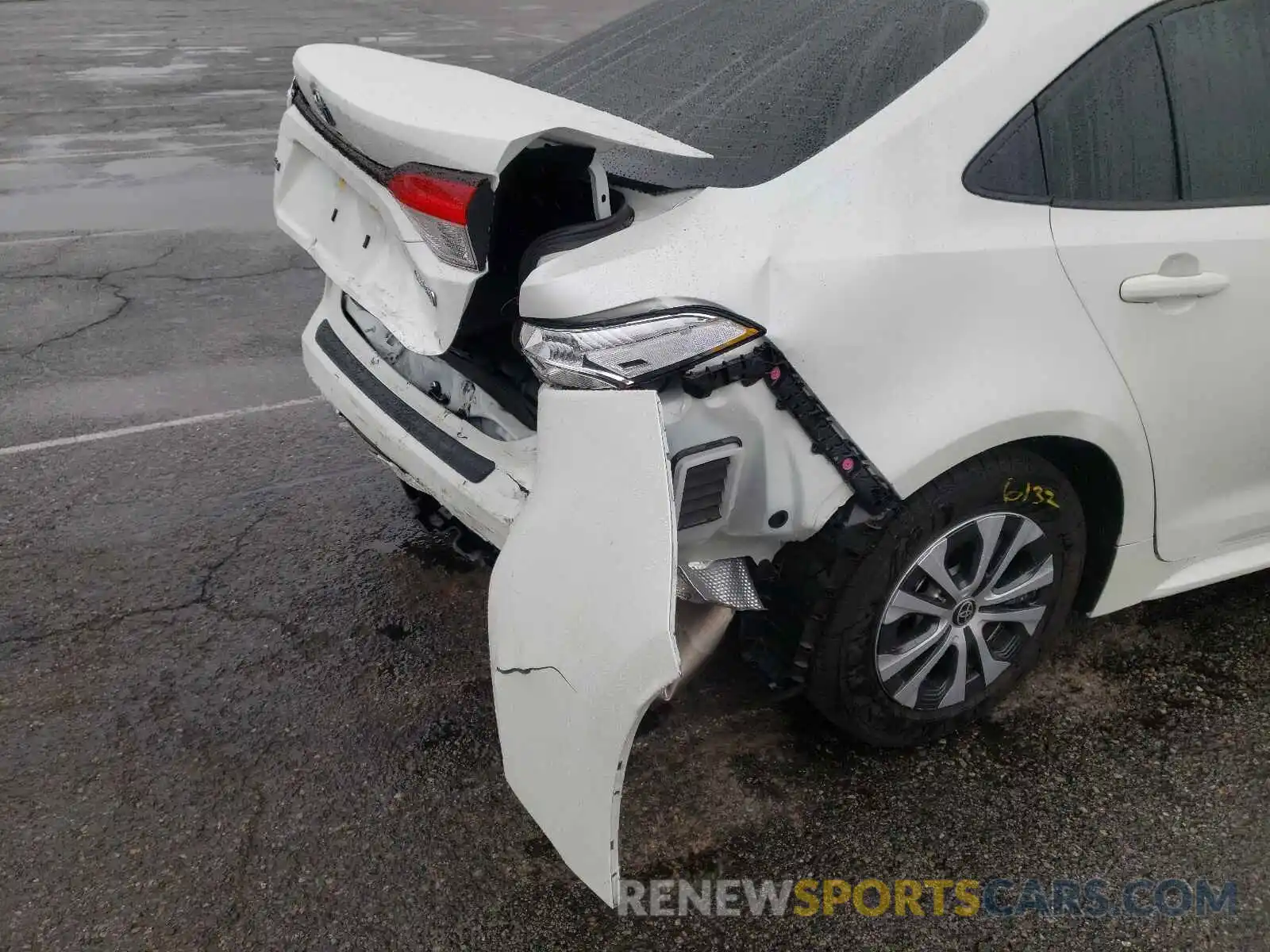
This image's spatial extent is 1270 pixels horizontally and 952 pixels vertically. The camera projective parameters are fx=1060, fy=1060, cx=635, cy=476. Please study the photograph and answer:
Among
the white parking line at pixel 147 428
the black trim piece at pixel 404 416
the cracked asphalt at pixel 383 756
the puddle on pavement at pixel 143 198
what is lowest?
the puddle on pavement at pixel 143 198

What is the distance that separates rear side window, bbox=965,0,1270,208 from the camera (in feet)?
7.30

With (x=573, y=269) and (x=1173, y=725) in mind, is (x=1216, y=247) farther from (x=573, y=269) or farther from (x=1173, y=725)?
(x=573, y=269)

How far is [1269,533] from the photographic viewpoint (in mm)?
2836

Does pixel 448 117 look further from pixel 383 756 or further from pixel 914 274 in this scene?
pixel 383 756

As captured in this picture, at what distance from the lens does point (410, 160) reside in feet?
6.91

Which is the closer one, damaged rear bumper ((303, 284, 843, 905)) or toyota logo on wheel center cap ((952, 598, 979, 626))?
damaged rear bumper ((303, 284, 843, 905))

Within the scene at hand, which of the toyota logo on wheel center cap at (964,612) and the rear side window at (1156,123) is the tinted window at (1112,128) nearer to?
the rear side window at (1156,123)

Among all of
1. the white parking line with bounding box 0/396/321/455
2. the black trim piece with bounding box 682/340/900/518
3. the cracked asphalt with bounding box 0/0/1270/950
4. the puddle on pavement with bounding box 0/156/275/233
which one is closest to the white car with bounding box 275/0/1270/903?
the black trim piece with bounding box 682/340/900/518

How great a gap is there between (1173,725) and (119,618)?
2952 mm

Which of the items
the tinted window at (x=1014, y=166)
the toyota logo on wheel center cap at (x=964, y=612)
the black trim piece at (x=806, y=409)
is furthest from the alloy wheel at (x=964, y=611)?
the tinted window at (x=1014, y=166)

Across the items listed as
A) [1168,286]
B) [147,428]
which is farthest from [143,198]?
[1168,286]

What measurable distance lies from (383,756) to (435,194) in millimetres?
1385

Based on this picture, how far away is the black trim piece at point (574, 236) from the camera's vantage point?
203cm

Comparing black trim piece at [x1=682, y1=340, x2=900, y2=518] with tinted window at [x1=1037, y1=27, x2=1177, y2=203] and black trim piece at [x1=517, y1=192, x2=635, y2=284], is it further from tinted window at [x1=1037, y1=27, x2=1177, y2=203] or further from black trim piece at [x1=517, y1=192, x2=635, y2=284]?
tinted window at [x1=1037, y1=27, x2=1177, y2=203]
